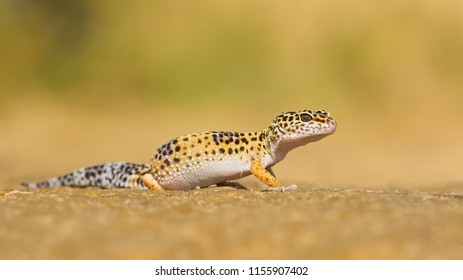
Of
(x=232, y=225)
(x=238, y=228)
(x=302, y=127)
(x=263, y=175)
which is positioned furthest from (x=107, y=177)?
(x=238, y=228)

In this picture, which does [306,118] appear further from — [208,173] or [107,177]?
[107,177]

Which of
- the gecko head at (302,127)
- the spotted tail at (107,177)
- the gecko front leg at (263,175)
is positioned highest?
the gecko head at (302,127)

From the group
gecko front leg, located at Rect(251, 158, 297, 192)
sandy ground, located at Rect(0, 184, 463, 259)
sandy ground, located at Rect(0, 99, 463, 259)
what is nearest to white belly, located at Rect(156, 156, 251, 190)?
gecko front leg, located at Rect(251, 158, 297, 192)

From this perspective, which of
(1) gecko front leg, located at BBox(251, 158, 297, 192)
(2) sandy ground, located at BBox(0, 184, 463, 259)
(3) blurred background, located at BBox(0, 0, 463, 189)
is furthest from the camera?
(3) blurred background, located at BBox(0, 0, 463, 189)

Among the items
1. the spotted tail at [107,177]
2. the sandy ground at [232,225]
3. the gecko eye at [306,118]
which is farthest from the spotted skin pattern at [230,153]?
the sandy ground at [232,225]

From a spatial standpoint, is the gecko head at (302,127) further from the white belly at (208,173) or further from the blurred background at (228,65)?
the blurred background at (228,65)

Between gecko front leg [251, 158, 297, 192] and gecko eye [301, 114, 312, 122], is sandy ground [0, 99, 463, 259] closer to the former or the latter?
gecko front leg [251, 158, 297, 192]

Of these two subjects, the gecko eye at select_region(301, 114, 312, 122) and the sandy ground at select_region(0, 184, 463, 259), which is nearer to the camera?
the sandy ground at select_region(0, 184, 463, 259)

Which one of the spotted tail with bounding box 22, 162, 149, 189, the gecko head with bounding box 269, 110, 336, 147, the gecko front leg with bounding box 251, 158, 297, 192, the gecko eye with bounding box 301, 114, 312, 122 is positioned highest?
the gecko eye with bounding box 301, 114, 312, 122
